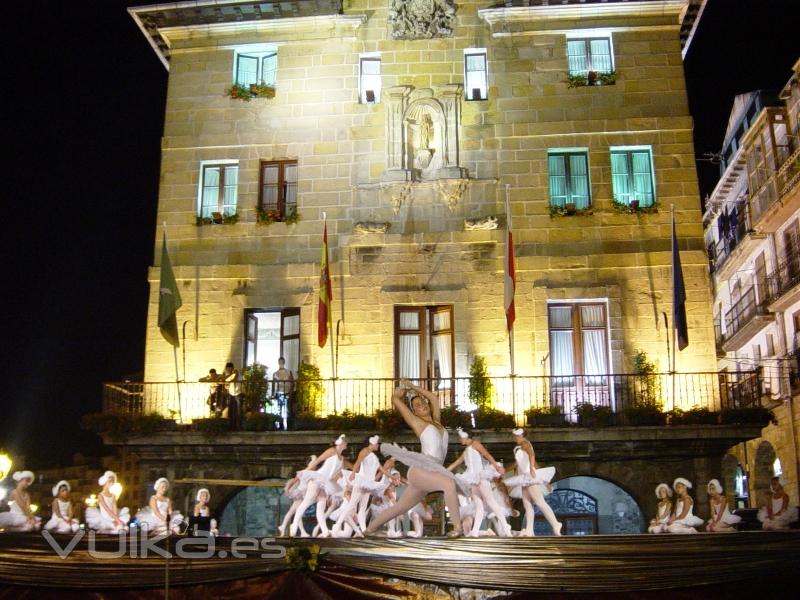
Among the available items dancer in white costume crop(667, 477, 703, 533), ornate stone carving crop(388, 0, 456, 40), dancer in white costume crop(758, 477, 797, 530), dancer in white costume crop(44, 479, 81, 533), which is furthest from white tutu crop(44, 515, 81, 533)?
ornate stone carving crop(388, 0, 456, 40)

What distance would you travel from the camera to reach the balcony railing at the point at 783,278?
31.6m

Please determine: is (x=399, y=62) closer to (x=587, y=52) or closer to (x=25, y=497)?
(x=587, y=52)

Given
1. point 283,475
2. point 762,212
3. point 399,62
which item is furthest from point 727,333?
point 283,475

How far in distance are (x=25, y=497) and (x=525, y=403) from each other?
11036mm

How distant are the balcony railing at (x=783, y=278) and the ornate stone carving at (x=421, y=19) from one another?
48.8 feet

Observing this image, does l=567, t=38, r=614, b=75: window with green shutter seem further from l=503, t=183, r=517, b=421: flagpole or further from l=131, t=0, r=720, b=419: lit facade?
l=503, t=183, r=517, b=421: flagpole

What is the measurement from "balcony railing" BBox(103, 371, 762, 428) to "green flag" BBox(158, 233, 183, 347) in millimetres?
1388

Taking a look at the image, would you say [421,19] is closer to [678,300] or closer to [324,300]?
[324,300]

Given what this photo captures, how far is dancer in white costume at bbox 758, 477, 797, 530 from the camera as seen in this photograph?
14.4m

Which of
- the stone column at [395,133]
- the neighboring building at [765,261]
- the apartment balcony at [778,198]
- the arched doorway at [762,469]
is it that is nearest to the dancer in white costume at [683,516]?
the stone column at [395,133]

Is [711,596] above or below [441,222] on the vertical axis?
below

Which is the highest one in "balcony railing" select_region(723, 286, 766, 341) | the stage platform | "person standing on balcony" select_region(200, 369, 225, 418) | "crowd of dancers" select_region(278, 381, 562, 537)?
Answer: "balcony railing" select_region(723, 286, 766, 341)

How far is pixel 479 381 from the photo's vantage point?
21578 mm

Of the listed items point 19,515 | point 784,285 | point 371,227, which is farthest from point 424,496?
point 784,285
